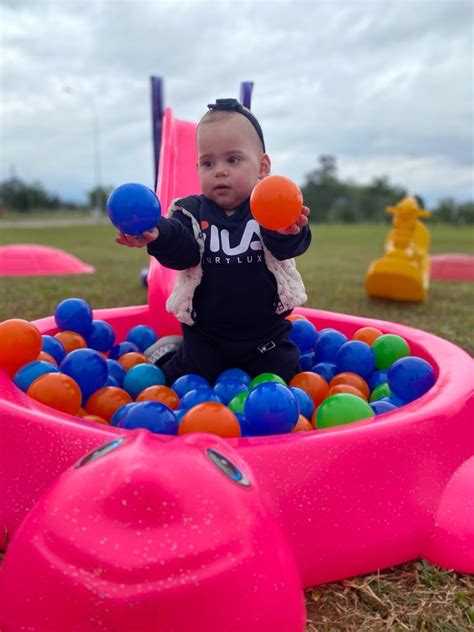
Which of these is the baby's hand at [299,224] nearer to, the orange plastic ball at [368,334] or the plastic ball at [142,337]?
the orange plastic ball at [368,334]

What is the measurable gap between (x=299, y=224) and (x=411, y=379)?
0.58 m

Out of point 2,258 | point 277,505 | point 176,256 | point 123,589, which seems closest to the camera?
point 123,589

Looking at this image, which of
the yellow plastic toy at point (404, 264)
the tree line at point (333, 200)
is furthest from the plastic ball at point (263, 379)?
the tree line at point (333, 200)

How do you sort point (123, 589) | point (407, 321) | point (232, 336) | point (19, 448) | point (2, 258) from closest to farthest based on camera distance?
point (123, 589)
point (19, 448)
point (232, 336)
point (407, 321)
point (2, 258)

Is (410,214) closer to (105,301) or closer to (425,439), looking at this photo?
(105,301)

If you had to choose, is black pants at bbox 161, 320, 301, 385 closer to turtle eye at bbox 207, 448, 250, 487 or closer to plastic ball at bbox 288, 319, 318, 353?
plastic ball at bbox 288, 319, 318, 353

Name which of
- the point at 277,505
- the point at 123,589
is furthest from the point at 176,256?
the point at 123,589

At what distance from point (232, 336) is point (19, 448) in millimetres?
789

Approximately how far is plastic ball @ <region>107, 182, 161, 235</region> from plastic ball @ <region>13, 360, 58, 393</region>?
51cm

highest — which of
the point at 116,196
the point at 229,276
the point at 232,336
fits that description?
the point at 116,196

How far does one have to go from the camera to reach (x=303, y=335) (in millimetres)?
2406

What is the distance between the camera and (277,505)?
129 cm

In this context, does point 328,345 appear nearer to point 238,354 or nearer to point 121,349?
point 238,354

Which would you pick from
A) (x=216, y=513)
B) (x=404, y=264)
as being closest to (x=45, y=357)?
→ (x=216, y=513)
